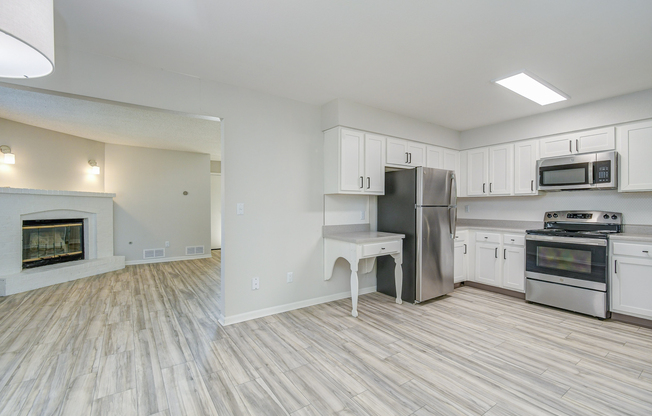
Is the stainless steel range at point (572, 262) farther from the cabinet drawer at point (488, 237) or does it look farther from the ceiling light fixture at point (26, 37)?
the ceiling light fixture at point (26, 37)

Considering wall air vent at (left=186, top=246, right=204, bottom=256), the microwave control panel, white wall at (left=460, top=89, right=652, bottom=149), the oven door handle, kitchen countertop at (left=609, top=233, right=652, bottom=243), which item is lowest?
wall air vent at (left=186, top=246, right=204, bottom=256)

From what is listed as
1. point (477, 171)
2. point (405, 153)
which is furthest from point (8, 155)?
point (477, 171)

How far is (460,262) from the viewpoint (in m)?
4.26

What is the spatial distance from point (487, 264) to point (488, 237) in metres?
0.39

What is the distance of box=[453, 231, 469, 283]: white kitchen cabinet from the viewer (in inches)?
165

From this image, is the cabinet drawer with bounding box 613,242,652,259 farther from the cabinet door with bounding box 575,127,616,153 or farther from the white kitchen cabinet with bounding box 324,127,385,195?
the white kitchen cabinet with bounding box 324,127,385,195

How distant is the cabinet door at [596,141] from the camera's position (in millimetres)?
3258

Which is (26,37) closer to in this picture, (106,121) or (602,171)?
(106,121)

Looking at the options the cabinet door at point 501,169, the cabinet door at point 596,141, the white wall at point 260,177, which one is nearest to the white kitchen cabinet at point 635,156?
the cabinet door at point 596,141

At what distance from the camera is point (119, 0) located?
1.72 m

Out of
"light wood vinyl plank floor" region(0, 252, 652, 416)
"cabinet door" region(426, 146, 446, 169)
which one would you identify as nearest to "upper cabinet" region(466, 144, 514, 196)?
"cabinet door" region(426, 146, 446, 169)

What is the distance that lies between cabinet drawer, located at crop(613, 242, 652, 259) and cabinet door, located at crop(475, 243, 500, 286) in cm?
119

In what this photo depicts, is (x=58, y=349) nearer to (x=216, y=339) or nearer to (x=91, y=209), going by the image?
(x=216, y=339)

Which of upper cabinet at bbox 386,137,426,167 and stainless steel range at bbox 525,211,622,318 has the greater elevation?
upper cabinet at bbox 386,137,426,167
